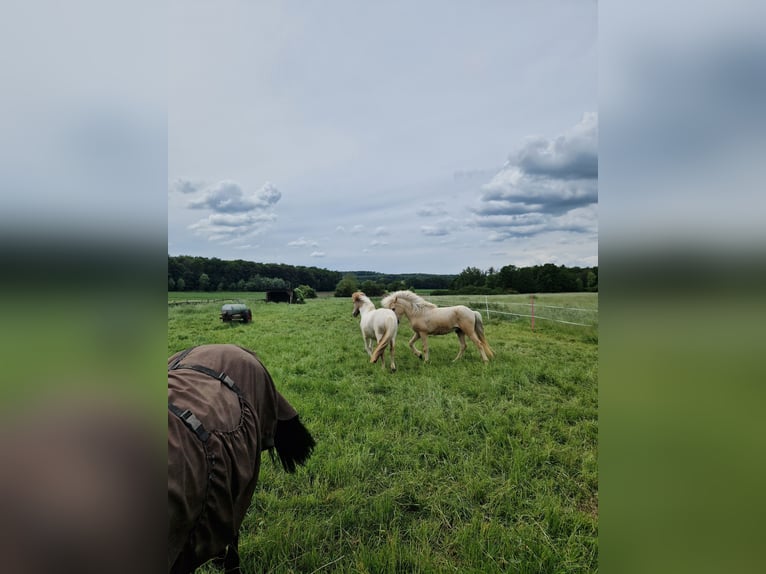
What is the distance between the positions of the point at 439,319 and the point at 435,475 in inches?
144

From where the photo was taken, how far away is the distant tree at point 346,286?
1276 cm

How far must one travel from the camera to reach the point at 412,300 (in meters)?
6.48

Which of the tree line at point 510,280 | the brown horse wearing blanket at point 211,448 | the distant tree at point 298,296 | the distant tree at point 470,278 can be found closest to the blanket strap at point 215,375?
the brown horse wearing blanket at point 211,448

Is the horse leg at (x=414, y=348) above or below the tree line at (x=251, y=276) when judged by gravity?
below

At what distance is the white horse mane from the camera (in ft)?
21.0

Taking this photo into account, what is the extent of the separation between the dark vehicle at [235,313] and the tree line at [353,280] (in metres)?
0.58

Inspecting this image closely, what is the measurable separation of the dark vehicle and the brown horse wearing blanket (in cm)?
768

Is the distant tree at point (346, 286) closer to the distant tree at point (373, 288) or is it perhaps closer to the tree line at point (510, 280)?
the distant tree at point (373, 288)

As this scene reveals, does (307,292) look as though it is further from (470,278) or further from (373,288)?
(470,278)

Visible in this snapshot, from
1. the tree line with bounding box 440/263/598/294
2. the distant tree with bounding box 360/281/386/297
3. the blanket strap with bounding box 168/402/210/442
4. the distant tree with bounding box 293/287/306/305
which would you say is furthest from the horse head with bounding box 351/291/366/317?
the distant tree with bounding box 293/287/306/305
